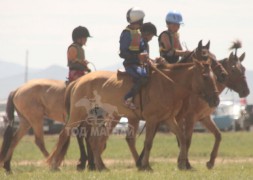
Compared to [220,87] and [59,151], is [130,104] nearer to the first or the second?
[59,151]

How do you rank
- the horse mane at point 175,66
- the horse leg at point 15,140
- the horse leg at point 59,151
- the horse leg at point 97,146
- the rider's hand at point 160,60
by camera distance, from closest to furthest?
the horse mane at point 175,66 → the rider's hand at point 160,60 → the horse leg at point 97,146 → the horse leg at point 59,151 → the horse leg at point 15,140

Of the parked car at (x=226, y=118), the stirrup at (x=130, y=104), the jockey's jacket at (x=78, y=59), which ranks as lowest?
the parked car at (x=226, y=118)

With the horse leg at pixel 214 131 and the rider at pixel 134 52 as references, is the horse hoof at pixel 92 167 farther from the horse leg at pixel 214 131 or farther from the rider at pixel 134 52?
the horse leg at pixel 214 131

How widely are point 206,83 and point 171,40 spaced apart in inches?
77.1

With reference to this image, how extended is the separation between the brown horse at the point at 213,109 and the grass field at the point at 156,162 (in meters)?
0.68

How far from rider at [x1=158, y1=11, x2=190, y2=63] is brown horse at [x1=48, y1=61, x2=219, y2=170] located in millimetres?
1191

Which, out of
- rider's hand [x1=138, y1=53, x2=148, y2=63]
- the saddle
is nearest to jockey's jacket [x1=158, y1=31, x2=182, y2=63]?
the saddle

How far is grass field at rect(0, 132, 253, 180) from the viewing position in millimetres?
15773

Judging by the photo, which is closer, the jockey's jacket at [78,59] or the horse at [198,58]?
the horse at [198,58]

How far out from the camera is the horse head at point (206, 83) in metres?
17.3

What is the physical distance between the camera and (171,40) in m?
19.0

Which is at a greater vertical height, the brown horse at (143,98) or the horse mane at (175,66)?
the horse mane at (175,66)

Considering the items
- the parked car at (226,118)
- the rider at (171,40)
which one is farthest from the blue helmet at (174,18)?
the parked car at (226,118)

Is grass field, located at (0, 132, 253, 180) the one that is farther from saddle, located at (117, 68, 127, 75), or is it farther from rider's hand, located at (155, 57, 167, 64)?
rider's hand, located at (155, 57, 167, 64)
